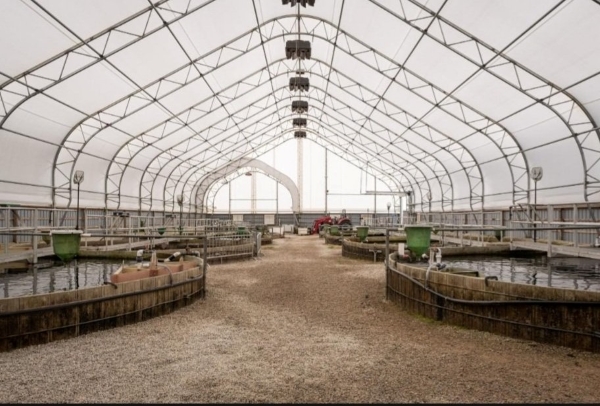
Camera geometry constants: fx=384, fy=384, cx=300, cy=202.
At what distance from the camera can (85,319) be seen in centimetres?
692

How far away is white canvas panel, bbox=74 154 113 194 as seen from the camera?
78.3ft

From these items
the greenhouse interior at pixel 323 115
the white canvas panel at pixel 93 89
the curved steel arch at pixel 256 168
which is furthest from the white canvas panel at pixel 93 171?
the curved steel arch at pixel 256 168

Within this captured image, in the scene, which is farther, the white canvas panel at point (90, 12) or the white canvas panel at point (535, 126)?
the white canvas panel at point (535, 126)

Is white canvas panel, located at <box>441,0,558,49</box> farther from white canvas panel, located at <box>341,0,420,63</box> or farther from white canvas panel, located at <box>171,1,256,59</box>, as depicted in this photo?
white canvas panel, located at <box>171,1,256,59</box>

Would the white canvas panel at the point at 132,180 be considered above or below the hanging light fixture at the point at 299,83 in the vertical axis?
below

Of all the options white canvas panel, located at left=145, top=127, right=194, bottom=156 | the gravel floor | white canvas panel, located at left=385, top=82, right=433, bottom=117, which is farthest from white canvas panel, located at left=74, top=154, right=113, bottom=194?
white canvas panel, located at left=385, top=82, right=433, bottom=117

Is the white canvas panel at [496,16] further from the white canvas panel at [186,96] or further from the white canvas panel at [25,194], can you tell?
the white canvas panel at [25,194]

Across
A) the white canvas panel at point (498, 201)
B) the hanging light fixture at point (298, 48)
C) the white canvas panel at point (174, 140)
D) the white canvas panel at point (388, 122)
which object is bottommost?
the white canvas panel at point (498, 201)

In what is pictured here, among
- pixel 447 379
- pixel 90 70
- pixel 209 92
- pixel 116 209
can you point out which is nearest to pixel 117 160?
pixel 116 209

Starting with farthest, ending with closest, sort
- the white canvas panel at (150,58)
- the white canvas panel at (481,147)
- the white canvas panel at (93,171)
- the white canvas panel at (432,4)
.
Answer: the white canvas panel at (481,147)
the white canvas panel at (93,171)
the white canvas panel at (150,58)
the white canvas panel at (432,4)

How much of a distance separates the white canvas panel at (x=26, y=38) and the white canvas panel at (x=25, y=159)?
4.85m

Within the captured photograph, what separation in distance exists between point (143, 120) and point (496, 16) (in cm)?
1943

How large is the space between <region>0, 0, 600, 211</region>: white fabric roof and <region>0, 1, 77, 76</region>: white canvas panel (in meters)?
0.05

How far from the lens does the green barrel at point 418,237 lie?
363 inches
